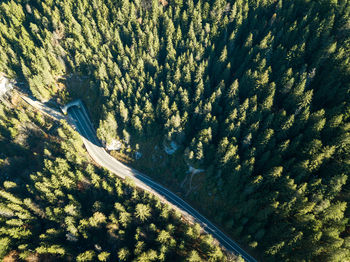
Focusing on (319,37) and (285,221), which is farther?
(319,37)

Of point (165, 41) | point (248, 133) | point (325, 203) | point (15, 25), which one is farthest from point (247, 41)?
point (15, 25)

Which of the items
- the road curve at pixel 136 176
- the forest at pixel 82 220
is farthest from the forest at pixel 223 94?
the forest at pixel 82 220

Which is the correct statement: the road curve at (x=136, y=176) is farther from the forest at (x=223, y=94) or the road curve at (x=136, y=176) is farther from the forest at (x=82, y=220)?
the forest at (x=82, y=220)

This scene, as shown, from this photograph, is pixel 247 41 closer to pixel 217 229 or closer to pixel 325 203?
pixel 325 203

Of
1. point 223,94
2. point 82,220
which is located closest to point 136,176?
point 82,220

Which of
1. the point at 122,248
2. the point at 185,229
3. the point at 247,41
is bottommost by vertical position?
the point at 122,248

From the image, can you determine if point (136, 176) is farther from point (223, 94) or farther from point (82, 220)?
point (223, 94)
